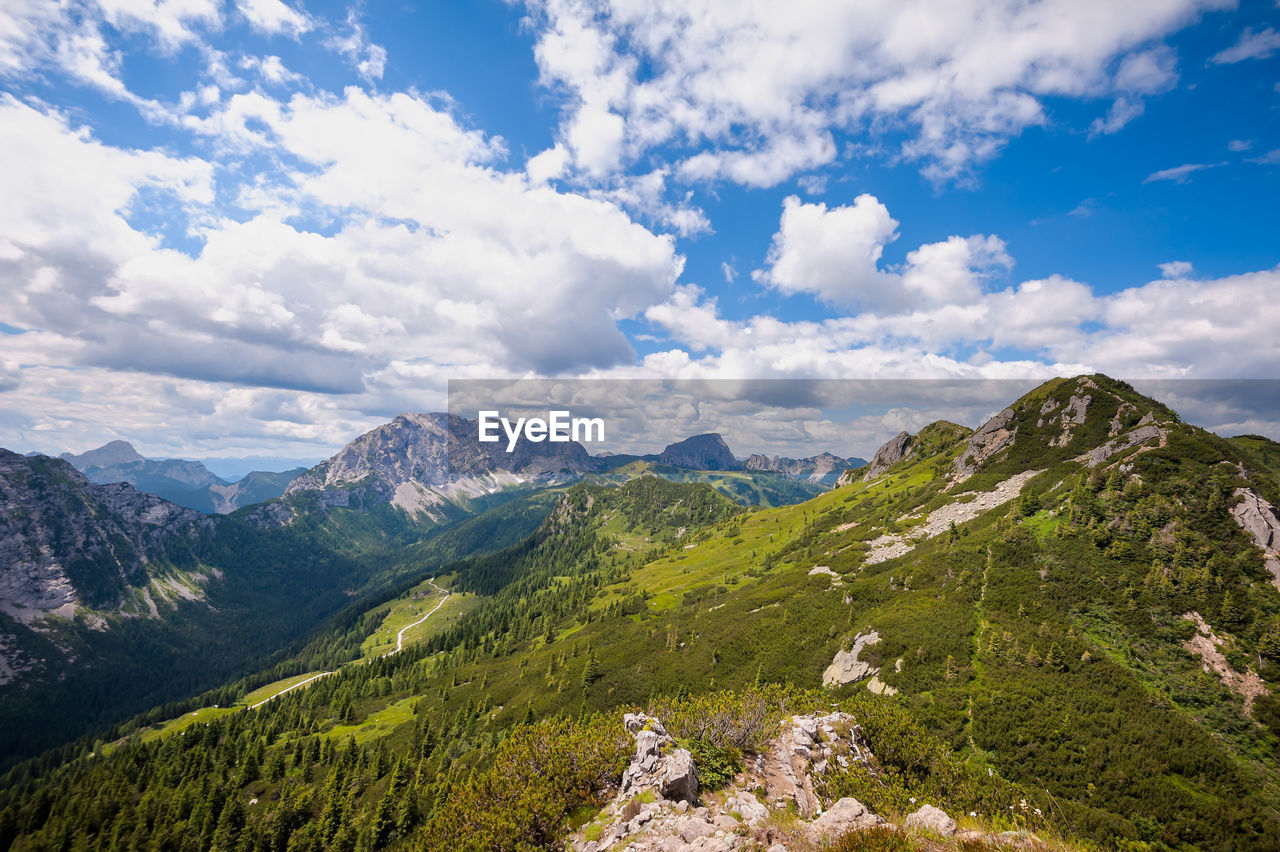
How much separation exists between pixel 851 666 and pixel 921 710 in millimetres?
16834

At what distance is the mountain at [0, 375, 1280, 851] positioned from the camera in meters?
28.6

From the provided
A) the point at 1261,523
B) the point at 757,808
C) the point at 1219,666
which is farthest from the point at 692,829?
the point at 1261,523

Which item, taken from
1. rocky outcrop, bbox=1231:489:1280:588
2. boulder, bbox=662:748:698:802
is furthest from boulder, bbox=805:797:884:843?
rocky outcrop, bbox=1231:489:1280:588

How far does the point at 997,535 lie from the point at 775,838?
81.9m

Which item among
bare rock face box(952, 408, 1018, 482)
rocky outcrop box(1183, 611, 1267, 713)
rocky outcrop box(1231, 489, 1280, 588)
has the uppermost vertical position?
bare rock face box(952, 408, 1018, 482)

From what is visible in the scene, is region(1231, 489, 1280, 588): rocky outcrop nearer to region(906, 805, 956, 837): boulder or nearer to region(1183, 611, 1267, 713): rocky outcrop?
region(1183, 611, 1267, 713): rocky outcrop

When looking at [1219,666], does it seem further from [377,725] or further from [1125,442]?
[377,725]

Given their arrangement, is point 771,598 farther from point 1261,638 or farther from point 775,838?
point 775,838

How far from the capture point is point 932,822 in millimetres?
21266

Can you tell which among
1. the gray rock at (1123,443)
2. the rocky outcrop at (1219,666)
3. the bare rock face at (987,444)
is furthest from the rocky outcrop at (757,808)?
the bare rock face at (987,444)

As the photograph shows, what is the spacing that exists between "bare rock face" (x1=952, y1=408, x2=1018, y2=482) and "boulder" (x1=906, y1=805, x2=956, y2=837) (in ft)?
440

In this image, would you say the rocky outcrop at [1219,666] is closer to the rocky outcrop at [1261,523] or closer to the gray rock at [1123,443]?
the rocky outcrop at [1261,523]

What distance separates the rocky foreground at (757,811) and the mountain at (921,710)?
19 centimetres

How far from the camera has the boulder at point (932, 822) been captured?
819 inches
